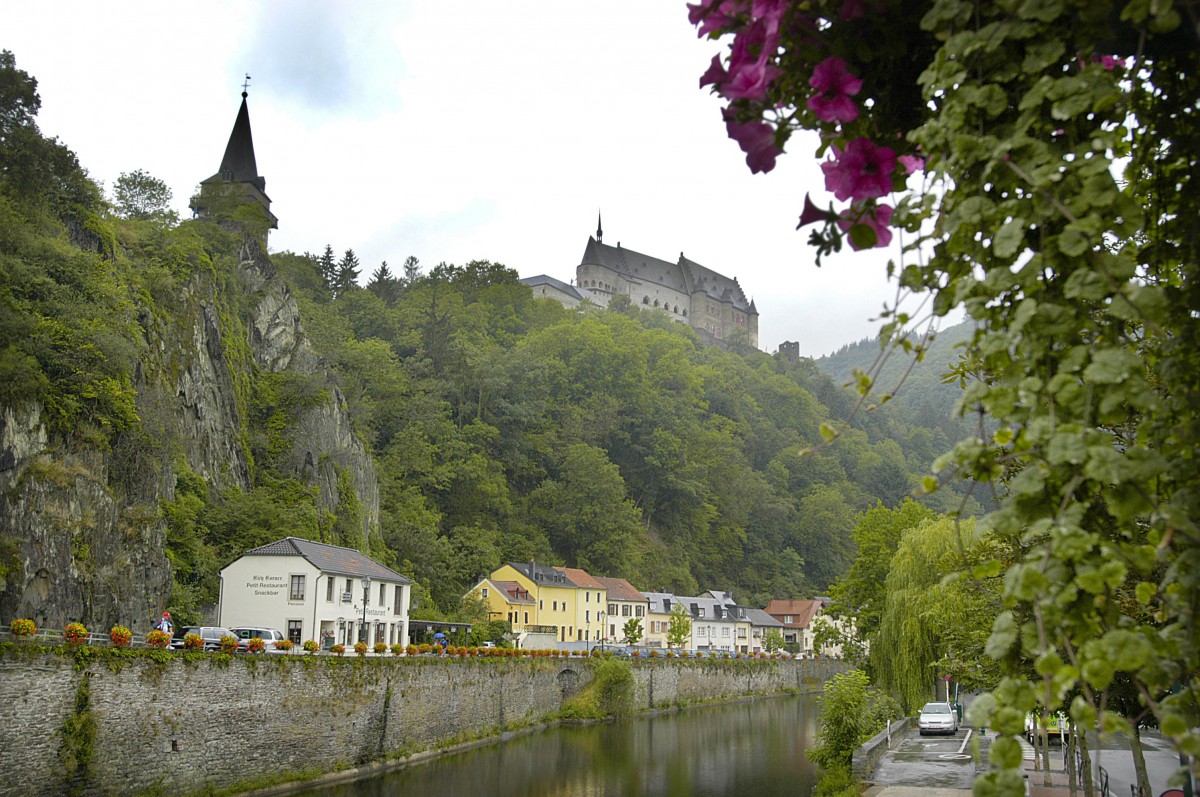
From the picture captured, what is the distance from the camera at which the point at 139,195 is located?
55.8 metres

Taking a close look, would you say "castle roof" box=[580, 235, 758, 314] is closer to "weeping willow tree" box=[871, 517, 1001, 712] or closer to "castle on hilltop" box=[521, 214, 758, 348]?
"castle on hilltop" box=[521, 214, 758, 348]

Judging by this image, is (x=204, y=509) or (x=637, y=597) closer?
(x=204, y=509)

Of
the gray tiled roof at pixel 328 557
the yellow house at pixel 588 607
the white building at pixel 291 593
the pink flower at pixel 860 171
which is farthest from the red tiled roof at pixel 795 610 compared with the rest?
the pink flower at pixel 860 171

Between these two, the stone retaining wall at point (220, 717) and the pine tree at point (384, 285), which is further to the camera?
the pine tree at point (384, 285)

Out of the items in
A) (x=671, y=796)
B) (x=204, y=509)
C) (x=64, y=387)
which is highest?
(x=64, y=387)

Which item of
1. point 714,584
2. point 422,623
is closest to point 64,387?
point 422,623

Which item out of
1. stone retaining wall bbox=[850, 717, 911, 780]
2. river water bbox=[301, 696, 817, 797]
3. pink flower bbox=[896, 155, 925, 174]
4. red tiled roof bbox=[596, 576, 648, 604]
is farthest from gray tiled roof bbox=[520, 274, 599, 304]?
pink flower bbox=[896, 155, 925, 174]

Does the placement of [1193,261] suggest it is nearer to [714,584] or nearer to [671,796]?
[671,796]

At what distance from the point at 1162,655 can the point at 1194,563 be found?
8.2 inches

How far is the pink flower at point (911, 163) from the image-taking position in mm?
2816

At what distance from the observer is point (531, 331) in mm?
92500

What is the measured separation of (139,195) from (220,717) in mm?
41080

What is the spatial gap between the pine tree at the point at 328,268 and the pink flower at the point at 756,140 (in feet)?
321

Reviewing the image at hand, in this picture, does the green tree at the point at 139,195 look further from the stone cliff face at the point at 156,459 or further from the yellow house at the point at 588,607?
the yellow house at the point at 588,607
